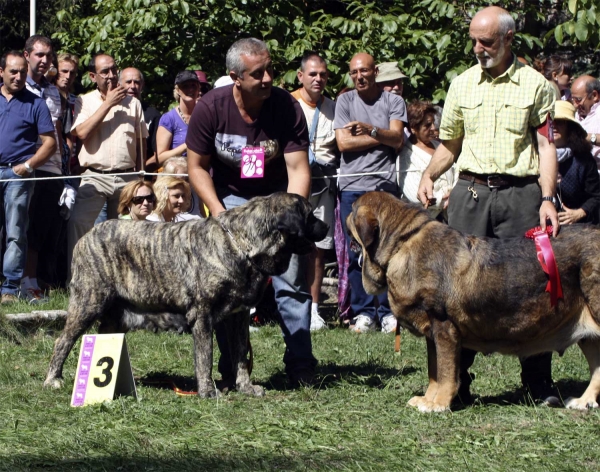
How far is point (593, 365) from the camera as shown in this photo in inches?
219

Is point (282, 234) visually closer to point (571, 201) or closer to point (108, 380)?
point (108, 380)

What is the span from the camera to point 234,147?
632 cm

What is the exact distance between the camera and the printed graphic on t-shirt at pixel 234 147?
6.32 metres

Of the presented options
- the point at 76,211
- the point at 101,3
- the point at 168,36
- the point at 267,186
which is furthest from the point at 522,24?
the point at 267,186

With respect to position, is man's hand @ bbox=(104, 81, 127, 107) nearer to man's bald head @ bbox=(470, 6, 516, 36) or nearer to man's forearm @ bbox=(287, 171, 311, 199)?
man's forearm @ bbox=(287, 171, 311, 199)

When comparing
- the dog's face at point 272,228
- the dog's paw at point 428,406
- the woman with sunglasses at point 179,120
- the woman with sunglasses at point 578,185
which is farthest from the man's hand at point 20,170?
the dog's paw at point 428,406

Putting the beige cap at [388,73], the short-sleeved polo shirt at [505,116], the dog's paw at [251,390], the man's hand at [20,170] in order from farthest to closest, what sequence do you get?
1. the beige cap at [388,73]
2. the man's hand at [20,170]
3. the dog's paw at [251,390]
4. the short-sleeved polo shirt at [505,116]

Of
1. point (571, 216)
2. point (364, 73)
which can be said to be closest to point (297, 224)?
point (571, 216)

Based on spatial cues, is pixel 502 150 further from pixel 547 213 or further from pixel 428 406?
pixel 428 406

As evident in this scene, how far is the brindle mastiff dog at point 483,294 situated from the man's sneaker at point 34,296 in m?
4.82

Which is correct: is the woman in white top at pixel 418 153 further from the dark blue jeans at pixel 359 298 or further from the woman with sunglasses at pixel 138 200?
the woman with sunglasses at pixel 138 200

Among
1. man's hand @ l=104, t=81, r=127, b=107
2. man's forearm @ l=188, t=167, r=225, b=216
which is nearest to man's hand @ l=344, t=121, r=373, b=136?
man's hand @ l=104, t=81, r=127, b=107

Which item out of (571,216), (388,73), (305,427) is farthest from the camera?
(388,73)

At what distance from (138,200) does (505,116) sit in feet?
13.3
